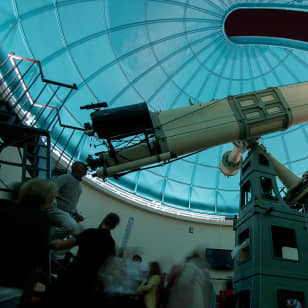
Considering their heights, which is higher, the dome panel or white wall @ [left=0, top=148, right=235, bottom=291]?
the dome panel

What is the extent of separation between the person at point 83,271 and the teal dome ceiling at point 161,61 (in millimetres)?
6348

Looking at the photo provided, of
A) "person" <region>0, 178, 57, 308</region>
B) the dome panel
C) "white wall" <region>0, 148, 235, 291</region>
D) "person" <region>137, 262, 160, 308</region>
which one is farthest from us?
"white wall" <region>0, 148, 235, 291</region>

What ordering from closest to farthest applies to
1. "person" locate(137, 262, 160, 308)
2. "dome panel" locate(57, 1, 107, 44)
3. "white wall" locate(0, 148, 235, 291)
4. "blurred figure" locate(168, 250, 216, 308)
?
"blurred figure" locate(168, 250, 216, 308) → "person" locate(137, 262, 160, 308) → "dome panel" locate(57, 1, 107, 44) → "white wall" locate(0, 148, 235, 291)

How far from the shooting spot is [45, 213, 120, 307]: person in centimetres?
204

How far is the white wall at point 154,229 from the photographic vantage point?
451 inches

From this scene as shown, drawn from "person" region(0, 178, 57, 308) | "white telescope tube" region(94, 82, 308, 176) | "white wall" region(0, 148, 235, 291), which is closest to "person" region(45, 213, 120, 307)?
"person" region(0, 178, 57, 308)

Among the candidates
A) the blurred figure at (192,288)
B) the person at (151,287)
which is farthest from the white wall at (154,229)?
the blurred figure at (192,288)

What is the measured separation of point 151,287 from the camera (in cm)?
356

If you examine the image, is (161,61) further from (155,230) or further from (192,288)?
(192,288)

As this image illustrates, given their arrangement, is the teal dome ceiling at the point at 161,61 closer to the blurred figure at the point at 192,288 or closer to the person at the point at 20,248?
the blurred figure at the point at 192,288

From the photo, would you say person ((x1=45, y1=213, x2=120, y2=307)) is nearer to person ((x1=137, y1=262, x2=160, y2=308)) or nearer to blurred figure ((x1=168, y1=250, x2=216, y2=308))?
blurred figure ((x1=168, y1=250, x2=216, y2=308))

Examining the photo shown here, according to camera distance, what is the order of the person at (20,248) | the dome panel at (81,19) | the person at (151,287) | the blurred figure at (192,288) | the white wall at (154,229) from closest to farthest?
the person at (20,248), the blurred figure at (192,288), the person at (151,287), the dome panel at (81,19), the white wall at (154,229)

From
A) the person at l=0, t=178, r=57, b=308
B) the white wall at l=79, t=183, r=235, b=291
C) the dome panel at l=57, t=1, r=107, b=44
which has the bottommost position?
the person at l=0, t=178, r=57, b=308

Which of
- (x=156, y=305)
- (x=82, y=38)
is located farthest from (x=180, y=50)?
(x=156, y=305)
